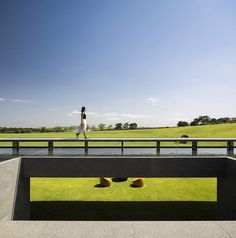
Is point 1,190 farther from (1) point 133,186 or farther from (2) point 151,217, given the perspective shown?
(1) point 133,186

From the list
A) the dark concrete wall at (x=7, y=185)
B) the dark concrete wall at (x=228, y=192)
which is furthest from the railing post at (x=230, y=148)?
the dark concrete wall at (x=7, y=185)

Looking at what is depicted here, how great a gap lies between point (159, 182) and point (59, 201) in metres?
8.59

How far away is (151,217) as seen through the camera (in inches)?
567

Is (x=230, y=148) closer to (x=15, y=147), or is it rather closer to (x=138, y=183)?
(x=138, y=183)

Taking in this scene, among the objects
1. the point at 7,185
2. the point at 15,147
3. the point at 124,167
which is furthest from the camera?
the point at 15,147

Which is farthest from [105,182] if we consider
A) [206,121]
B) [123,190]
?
[206,121]

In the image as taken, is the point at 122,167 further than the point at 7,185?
Yes

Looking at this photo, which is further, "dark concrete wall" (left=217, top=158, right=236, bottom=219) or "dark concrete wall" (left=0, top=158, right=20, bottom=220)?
"dark concrete wall" (left=217, top=158, right=236, bottom=219)
